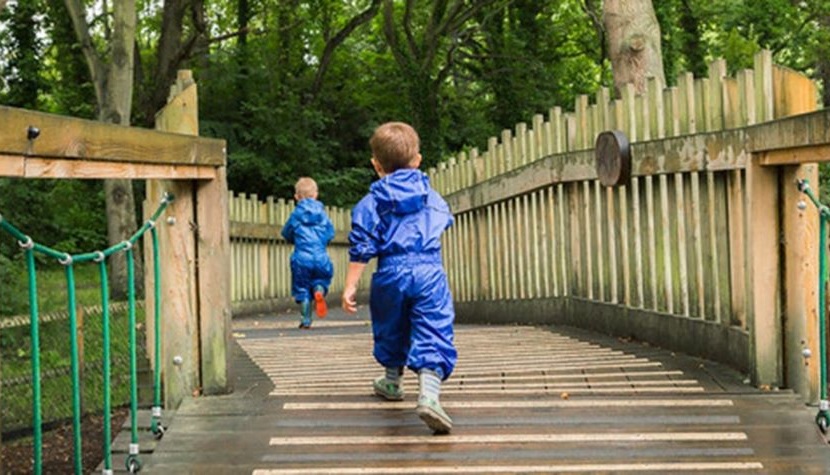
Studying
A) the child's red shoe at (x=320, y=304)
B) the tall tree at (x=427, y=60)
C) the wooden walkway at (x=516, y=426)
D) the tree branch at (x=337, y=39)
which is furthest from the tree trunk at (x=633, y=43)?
the tall tree at (x=427, y=60)

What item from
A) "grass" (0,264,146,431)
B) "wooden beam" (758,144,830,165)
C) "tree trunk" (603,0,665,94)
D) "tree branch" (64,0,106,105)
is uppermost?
"tree branch" (64,0,106,105)

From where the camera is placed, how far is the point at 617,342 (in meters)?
8.41

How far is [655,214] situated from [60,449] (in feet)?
16.2

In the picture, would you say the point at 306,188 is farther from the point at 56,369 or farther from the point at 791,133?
the point at 791,133

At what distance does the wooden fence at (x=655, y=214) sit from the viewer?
6457 mm

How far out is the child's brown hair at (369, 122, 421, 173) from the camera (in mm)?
5953

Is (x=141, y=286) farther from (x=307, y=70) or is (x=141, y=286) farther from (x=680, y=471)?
(x=680, y=471)

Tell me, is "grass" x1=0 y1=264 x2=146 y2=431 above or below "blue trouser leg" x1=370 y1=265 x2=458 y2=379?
below

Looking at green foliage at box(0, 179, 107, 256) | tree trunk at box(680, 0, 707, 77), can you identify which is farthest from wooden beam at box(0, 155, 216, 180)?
tree trunk at box(680, 0, 707, 77)

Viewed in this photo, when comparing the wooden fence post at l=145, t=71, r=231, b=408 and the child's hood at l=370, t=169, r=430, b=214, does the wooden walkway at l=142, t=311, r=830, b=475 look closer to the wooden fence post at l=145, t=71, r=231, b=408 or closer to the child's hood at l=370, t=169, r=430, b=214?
the wooden fence post at l=145, t=71, r=231, b=408

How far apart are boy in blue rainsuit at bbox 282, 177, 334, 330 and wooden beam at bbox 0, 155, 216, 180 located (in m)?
7.12

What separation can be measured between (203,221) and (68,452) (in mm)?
4651

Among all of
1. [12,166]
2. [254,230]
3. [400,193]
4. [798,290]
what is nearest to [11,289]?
[254,230]

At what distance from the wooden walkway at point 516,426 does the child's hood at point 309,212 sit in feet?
Result: 20.6
